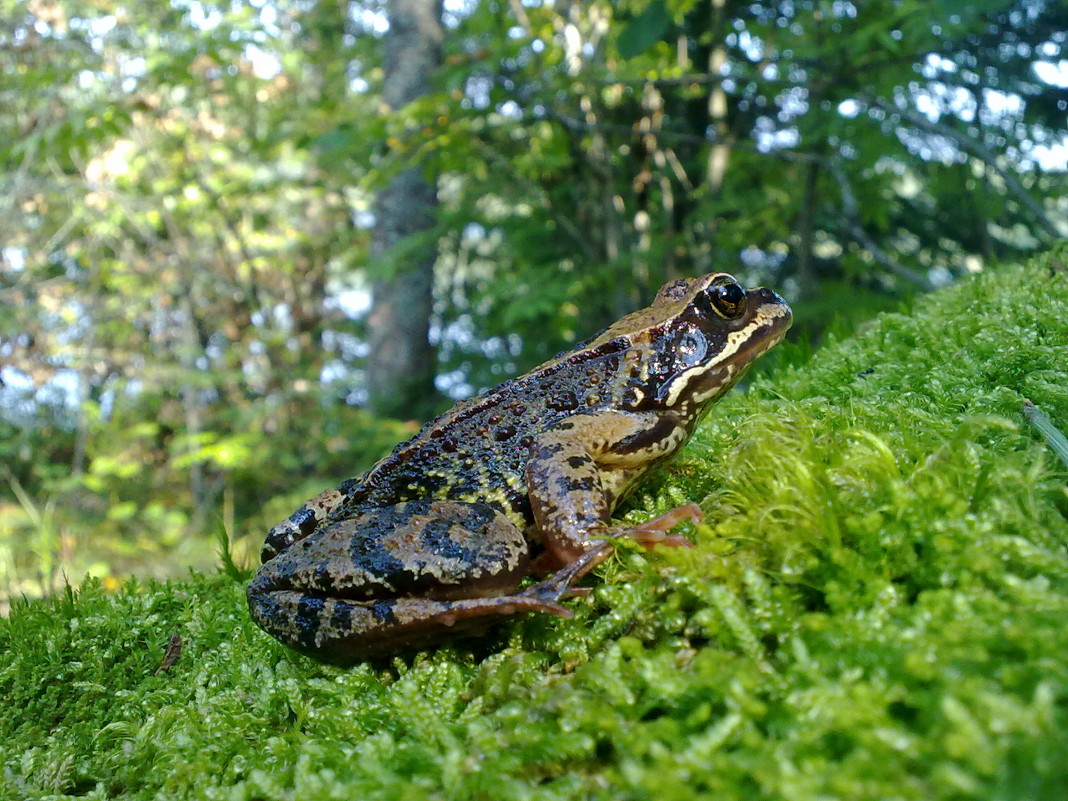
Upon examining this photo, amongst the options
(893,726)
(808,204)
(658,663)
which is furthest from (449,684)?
(808,204)

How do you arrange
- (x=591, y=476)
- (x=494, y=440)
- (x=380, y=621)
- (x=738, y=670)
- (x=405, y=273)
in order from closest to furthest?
1. (x=738, y=670)
2. (x=380, y=621)
3. (x=591, y=476)
4. (x=494, y=440)
5. (x=405, y=273)

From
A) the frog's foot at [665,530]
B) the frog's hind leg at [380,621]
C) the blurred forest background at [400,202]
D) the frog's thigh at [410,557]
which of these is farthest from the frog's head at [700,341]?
the blurred forest background at [400,202]

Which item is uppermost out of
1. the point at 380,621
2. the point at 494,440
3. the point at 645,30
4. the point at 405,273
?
the point at 645,30

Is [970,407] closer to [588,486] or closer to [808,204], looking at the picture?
[588,486]

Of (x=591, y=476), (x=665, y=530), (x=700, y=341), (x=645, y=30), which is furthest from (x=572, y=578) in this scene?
(x=645, y=30)

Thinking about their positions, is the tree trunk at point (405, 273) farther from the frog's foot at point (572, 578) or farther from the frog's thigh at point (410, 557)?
the frog's foot at point (572, 578)

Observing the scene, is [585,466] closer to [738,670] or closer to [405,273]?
[738,670]

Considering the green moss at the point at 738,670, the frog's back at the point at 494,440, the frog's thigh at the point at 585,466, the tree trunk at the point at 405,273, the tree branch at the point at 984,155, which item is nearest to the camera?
the green moss at the point at 738,670
